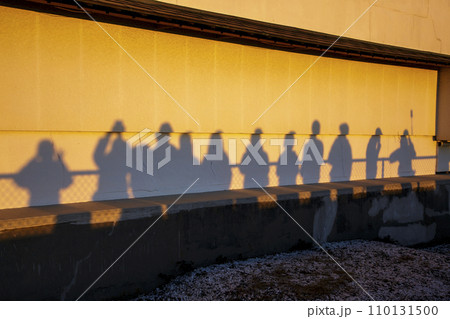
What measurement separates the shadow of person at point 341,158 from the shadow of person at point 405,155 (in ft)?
4.75

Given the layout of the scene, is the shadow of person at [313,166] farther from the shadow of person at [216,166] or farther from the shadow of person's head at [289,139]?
the shadow of person at [216,166]

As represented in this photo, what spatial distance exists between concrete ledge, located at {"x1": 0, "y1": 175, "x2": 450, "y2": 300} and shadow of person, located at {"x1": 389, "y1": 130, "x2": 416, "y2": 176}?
1026mm

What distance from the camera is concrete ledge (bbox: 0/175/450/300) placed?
507 cm

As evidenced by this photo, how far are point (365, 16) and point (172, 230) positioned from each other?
650 cm

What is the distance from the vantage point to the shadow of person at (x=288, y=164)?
859 centimetres

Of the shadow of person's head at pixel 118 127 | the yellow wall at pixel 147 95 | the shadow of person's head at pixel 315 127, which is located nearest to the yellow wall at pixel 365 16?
the yellow wall at pixel 147 95

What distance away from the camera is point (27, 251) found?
16.4ft

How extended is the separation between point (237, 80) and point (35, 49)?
338 cm

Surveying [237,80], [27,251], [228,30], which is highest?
[228,30]

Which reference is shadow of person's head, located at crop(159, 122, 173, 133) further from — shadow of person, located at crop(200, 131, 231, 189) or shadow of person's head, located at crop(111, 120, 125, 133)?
shadow of person, located at crop(200, 131, 231, 189)

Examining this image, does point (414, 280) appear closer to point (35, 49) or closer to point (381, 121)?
point (381, 121)

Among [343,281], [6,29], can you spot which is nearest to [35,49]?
[6,29]

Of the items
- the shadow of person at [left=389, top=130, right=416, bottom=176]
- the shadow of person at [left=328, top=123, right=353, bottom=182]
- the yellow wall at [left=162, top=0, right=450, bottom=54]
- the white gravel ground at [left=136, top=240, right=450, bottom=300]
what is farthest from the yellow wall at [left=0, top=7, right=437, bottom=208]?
the white gravel ground at [left=136, top=240, right=450, bottom=300]

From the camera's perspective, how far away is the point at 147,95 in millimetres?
6723
